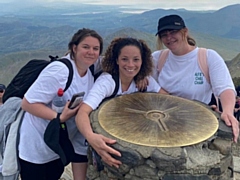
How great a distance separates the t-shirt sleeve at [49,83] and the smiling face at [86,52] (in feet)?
0.65

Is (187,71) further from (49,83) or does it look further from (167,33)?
(49,83)

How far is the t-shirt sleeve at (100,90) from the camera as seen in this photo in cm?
342

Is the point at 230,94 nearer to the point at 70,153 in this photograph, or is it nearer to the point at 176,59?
the point at 176,59

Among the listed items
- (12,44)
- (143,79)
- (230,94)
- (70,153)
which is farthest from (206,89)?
(12,44)

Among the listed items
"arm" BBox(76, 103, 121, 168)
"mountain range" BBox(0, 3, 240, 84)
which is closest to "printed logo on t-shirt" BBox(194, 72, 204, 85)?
"arm" BBox(76, 103, 121, 168)

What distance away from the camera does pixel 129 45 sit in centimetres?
362

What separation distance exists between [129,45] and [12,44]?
12196 cm

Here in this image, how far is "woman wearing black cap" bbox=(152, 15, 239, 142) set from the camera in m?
3.59

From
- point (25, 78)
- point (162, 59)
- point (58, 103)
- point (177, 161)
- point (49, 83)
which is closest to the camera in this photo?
point (177, 161)

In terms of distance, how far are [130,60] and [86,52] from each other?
517 mm

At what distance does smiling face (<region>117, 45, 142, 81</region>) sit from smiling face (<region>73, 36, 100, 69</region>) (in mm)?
325

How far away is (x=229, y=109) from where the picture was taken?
3.46m

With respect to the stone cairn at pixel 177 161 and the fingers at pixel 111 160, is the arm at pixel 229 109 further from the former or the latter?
the fingers at pixel 111 160

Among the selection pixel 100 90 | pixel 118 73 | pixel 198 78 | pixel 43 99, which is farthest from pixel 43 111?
pixel 198 78
